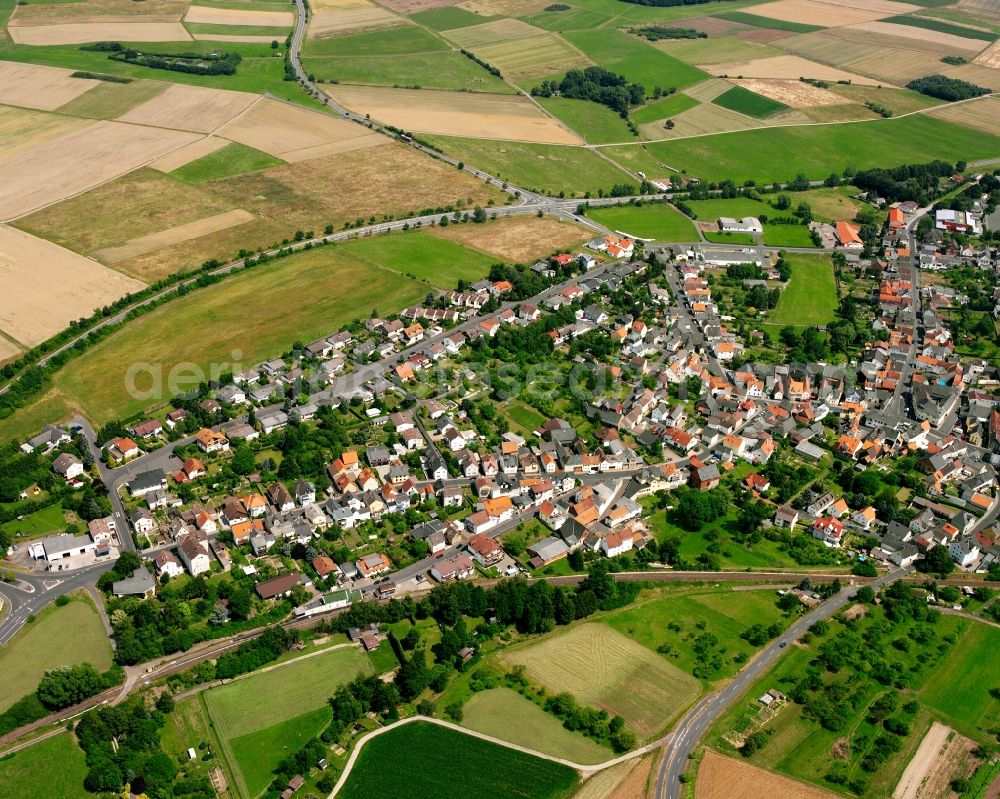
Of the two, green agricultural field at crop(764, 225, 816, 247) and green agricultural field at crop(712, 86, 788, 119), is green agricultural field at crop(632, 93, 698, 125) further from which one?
green agricultural field at crop(764, 225, 816, 247)

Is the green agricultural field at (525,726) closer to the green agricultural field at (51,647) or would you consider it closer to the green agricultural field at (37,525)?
the green agricultural field at (51,647)

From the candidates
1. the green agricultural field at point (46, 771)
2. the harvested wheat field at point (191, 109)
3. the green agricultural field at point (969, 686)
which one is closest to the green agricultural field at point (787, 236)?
the green agricultural field at point (969, 686)

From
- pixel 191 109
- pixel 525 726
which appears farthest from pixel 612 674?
pixel 191 109

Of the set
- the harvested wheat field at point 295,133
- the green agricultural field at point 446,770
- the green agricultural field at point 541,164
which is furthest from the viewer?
the harvested wheat field at point 295,133

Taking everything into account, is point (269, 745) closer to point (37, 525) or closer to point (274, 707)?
point (274, 707)

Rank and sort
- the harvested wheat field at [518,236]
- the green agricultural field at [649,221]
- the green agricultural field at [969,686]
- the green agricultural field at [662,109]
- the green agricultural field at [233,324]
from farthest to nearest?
the green agricultural field at [662,109] → the green agricultural field at [649,221] → the harvested wheat field at [518,236] → the green agricultural field at [233,324] → the green agricultural field at [969,686]

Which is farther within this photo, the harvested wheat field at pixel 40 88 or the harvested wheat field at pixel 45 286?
the harvested wheat field at pixel 40 88

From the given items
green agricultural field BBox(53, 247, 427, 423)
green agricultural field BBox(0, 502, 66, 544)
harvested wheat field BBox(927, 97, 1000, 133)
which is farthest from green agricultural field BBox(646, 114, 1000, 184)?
green agricultural field BBox(0, 502, 66, 544)

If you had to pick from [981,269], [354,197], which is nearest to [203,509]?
[354,197]

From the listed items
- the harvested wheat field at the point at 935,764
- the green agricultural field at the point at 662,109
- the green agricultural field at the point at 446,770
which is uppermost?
the green agricultural field at the point at 662,109
